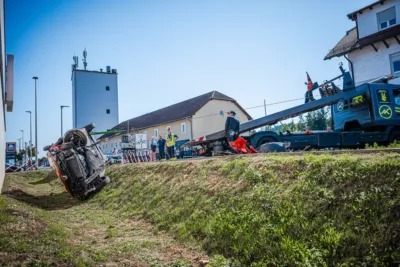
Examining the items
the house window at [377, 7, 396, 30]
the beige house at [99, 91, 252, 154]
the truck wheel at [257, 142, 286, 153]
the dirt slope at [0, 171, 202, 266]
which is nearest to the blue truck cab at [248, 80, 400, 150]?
the truck wheel at [257, 142, 286, 153]

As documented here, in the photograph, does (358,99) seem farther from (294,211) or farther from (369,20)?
(369,20)

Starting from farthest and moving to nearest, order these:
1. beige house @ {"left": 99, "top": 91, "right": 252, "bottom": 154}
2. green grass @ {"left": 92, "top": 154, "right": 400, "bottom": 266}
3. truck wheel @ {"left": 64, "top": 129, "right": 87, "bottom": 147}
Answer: beige house @ {"left": 99, "top": 91, "right": 252, "bottom": 154} → truck wheel @ {"left": 64, "top": 129, "right": 87, "bottom": 147} → green grass @ {"left": 92, "top": 154, "right": 400, "bottom": 266}

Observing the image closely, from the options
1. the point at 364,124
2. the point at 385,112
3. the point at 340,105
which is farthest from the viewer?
the point at 340,105

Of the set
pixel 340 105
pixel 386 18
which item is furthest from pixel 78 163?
pixel 386 18

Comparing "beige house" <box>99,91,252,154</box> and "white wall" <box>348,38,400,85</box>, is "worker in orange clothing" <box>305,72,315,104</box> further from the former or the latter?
"beige house" <box>99,91,252,154</box>

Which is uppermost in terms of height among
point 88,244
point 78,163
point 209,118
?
point 209,118

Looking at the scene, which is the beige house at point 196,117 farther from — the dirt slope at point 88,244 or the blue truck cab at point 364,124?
the dirt slope at point 88,244

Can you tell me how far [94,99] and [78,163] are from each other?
132ft

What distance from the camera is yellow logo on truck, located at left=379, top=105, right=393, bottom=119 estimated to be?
11.0m

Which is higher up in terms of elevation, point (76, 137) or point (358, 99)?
point (358, 99)

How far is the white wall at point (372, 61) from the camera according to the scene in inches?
787

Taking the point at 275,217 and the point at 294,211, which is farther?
the point at 275,217

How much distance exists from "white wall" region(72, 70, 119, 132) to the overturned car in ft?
120

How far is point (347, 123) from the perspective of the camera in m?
11.9
